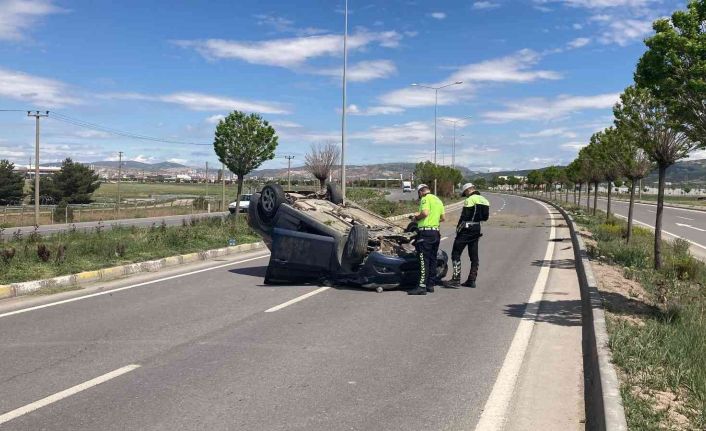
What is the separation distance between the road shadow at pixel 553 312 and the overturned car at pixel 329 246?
6.25 ft

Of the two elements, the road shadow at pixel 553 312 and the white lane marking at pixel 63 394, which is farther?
the road shadow at pixel 553 312

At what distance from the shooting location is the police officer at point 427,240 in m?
9.30

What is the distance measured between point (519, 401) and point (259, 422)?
2081 millimetres

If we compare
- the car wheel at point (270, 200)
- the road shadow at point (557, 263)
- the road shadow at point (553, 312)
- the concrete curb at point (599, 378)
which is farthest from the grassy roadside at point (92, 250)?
the concrete curb at point (599, 378)

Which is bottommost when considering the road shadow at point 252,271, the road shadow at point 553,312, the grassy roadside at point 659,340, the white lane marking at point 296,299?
the road shadow at point 252,271

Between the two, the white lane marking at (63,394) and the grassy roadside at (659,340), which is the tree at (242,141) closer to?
the grassy roadside at (659,340)

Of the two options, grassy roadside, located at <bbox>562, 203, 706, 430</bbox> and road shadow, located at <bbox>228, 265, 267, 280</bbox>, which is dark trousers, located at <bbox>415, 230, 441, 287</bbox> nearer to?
grassy roadside, located at <bbox>562, 203, 706, 430</bbox>

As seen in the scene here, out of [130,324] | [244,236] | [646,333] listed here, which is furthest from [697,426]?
[244,236]

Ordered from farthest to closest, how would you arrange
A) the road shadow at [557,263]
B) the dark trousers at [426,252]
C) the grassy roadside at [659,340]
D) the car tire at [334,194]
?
the road shadow at [557,263] → the car tire at [334,194] → the dark trousers at [426,252] → the grassy roadside at [659,340]

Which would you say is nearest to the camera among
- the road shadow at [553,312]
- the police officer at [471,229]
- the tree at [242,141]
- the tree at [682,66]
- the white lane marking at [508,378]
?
the white lane marking at [508,378]

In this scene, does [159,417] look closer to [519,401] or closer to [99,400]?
[99,400]

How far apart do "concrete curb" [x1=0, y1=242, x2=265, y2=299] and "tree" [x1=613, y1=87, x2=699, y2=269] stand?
10364mm

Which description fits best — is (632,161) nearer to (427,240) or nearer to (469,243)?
(469,243)

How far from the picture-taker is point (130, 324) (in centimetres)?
731
